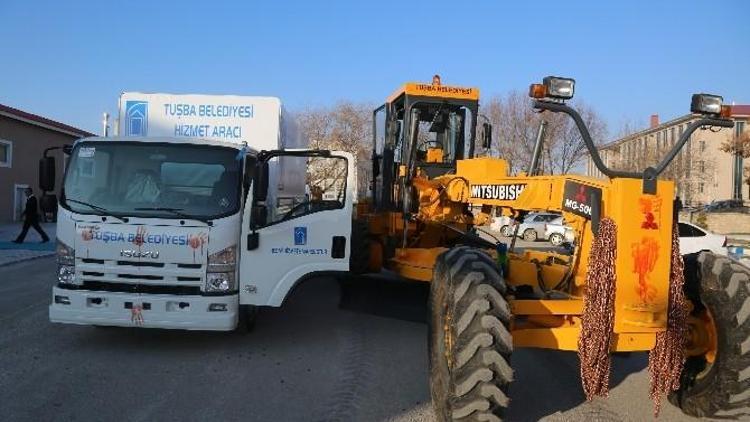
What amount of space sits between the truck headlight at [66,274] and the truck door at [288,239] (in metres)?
1.64

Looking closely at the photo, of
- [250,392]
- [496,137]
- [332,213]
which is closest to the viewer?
[250,392]

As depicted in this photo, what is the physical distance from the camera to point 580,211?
189 inches

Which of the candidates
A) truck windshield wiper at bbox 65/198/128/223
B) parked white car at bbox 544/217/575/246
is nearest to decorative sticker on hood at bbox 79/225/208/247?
truck windshield wiper at bbox 65/198/128/223

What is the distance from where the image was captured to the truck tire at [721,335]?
16.3ft

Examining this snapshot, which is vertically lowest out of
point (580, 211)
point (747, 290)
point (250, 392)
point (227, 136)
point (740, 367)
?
point (250, 392)

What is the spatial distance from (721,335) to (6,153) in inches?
1063

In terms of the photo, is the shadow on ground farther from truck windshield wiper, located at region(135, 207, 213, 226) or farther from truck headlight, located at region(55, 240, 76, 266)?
truck headlight, located at region(55, 240, 76, 266)

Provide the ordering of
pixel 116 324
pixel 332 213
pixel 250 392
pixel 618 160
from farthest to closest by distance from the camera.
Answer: pixel 618 160 < pixel 332 213 < pixel 116 324 < pixel 250 392

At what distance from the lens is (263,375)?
241 inches

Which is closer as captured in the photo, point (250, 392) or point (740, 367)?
point (740, 367)

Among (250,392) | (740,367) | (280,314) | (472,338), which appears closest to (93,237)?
(250,392)

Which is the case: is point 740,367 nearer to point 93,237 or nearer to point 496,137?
point 93,237

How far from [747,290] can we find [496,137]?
108ft

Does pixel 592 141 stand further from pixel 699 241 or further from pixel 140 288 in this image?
pixel 699 241
